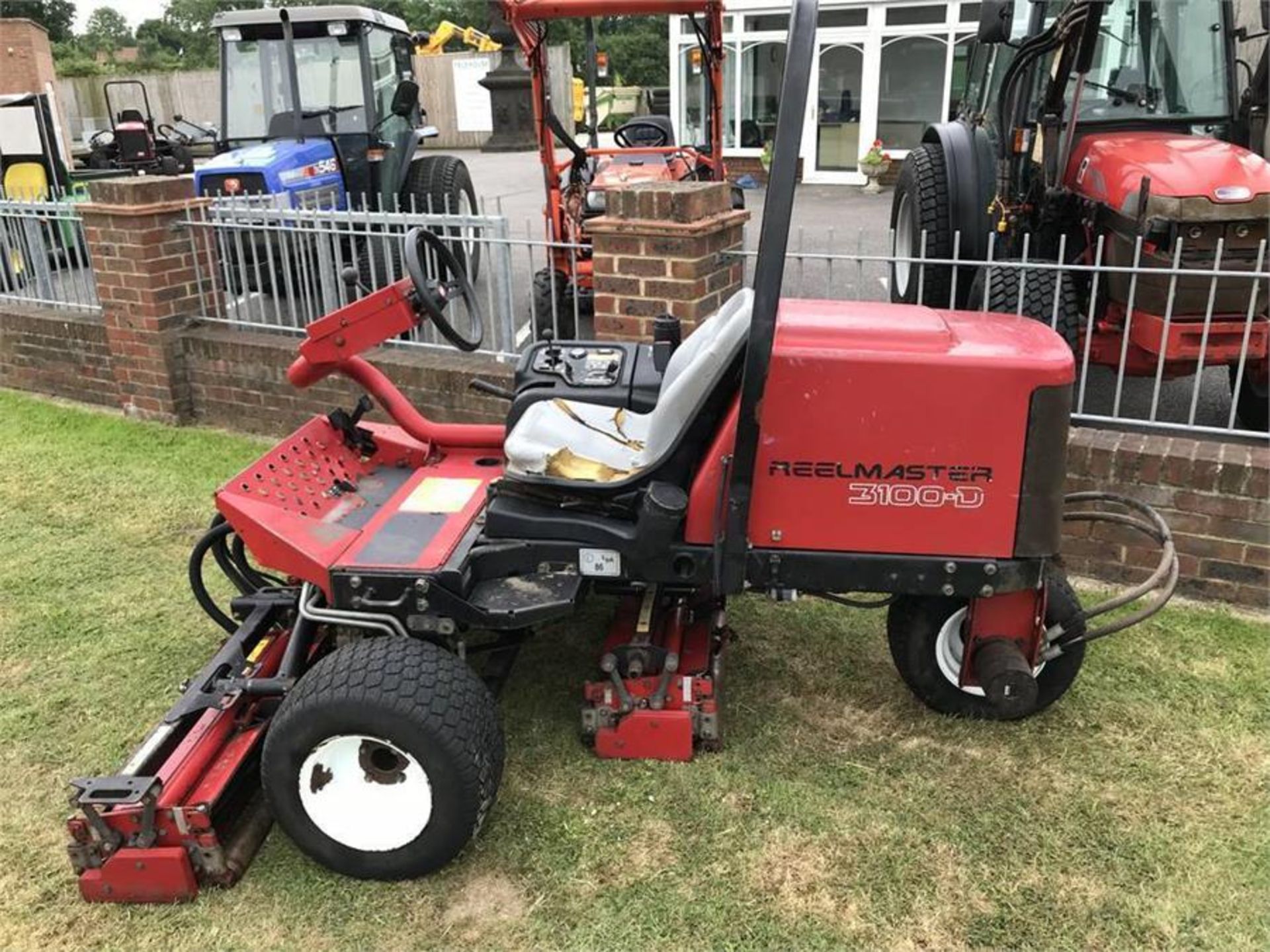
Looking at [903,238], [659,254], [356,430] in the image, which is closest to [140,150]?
[903,238]

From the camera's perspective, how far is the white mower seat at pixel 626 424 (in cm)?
238

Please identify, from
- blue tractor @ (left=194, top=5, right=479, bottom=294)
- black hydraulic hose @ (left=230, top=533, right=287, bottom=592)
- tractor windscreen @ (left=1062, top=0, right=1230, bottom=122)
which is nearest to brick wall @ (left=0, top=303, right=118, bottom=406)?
blue tractor @ (left=194, top=5, right=479, bottom=294)

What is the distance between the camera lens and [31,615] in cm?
363

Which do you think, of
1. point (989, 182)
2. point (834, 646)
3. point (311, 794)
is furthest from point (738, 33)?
point (311, 794)

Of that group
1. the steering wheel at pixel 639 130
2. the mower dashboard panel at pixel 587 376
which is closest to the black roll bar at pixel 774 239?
the mower dashboard panel at pixel 587 376

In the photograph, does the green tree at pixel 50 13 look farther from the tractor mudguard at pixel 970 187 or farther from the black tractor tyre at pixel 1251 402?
the black tractor tyre at pixel 1251 402

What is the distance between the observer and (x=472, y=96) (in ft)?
82.5

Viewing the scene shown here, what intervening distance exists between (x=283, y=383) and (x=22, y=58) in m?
22.1

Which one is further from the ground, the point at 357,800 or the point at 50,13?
the point at 50,13

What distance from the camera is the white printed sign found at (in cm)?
2481

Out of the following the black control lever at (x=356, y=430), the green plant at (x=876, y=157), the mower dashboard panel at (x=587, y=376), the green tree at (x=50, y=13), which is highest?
the green tree at (x=50, y=13)

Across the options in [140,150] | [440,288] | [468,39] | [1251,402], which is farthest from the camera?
[468,39]

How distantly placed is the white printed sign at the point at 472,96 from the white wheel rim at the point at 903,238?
20210 mm

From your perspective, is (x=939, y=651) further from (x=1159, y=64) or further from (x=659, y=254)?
(x=1159, y=64)
